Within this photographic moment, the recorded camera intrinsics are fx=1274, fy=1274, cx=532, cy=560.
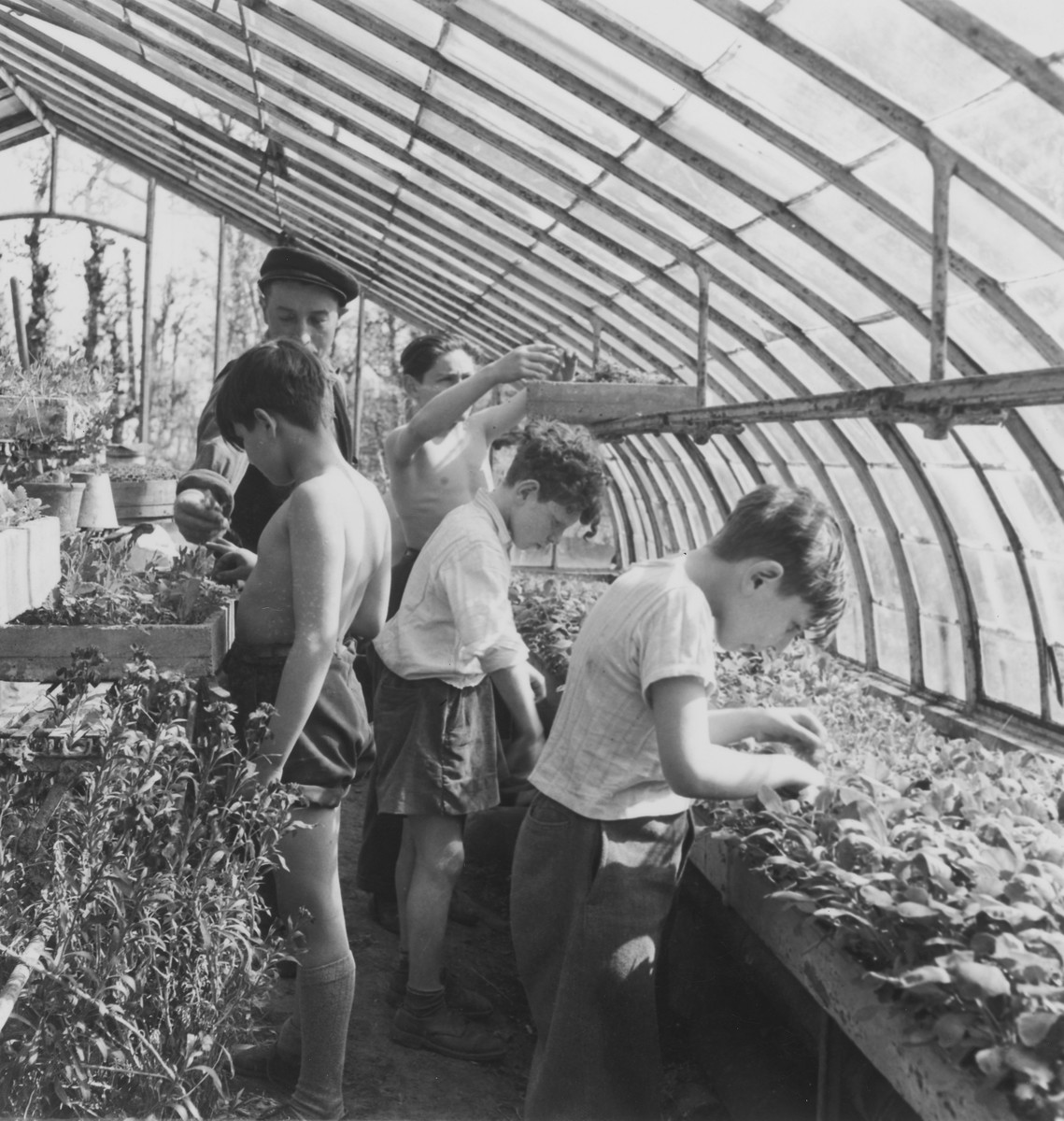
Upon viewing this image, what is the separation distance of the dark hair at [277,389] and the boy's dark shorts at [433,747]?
0.99m

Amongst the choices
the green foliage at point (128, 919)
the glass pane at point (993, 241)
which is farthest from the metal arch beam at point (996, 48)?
the green foliage at point (128, 919)

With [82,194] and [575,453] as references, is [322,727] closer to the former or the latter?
[575,453]

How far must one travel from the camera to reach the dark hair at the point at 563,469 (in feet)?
10.8

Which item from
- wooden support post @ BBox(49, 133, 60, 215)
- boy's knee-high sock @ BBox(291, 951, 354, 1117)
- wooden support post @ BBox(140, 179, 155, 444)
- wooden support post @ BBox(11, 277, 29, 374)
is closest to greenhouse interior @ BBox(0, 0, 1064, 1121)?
boy's knee-high sock @ BBox(291, 951, 354, 1117)

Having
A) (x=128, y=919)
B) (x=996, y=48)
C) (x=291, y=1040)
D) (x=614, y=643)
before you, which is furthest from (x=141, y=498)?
(x=128, y=919)

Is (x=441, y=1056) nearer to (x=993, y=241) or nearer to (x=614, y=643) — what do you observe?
(x=614, y=643)

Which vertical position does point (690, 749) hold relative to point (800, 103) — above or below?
below

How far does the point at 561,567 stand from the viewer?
1370 cm

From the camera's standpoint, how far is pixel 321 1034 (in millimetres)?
2596

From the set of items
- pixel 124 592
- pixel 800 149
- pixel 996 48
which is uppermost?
pixel 800 149

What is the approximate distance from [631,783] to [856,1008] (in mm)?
587

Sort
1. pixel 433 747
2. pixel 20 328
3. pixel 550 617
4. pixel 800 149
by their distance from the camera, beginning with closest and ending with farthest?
1. pixel 433 747
2. pixel 800 149
3. pixel 550 617
4. pixel 20 328

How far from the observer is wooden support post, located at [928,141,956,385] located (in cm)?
402

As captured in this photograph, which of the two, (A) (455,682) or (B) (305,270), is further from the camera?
(B) (305,270)
